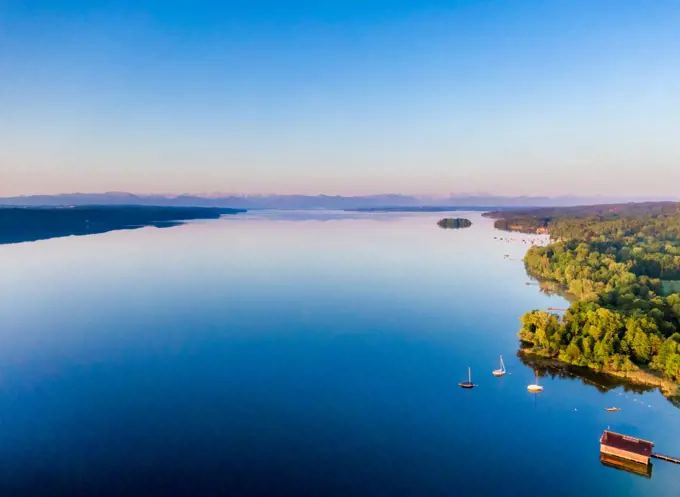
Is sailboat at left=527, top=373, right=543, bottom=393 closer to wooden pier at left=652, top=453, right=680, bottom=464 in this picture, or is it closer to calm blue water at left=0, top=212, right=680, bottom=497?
calm blue water at left=0, top=212, right=680, bottom=497

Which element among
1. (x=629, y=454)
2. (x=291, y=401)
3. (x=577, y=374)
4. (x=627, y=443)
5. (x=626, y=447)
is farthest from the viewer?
(x=577, y=374)

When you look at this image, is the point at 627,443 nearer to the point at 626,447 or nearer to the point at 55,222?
the point at 626,447

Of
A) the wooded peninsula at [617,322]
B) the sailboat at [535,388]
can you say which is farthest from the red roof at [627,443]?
the wooded peninsula at [617,322]

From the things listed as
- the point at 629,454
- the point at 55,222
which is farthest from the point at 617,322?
the point at 55,222

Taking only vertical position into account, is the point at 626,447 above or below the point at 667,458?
above

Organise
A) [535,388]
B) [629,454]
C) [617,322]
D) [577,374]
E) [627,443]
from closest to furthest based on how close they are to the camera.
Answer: [629,454], [627,443], [535,388], [577,374], [617,322]

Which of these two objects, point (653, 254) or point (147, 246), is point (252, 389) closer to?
point (653, 254)
